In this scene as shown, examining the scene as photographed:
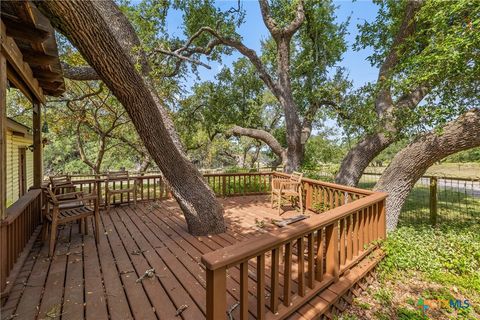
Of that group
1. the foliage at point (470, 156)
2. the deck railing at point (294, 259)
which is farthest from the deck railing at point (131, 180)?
the foliage at point (470, 156)

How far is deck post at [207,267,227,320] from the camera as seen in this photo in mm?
1316

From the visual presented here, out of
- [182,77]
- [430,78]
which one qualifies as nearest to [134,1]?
[182,77]

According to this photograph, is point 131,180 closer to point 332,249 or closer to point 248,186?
point 248,186

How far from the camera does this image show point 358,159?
5.52 m

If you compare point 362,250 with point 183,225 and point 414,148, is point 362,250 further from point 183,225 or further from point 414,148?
point 183,225

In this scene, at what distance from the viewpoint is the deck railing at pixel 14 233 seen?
2182 mm

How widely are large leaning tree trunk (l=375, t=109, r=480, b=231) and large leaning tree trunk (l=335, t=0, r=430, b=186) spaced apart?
88cm

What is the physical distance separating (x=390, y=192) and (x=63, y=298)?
5190mm

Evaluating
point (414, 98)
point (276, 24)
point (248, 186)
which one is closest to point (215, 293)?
point (414, 98)

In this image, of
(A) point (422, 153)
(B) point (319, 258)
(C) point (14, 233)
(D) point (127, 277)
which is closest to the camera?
(B) point (319, 258)

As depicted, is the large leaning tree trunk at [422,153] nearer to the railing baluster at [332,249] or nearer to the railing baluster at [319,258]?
the railing baluster at [332,249]

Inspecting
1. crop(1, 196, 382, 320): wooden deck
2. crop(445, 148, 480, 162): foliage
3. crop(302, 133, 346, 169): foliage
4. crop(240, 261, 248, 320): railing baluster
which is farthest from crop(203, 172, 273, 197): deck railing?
crop(445, 148, 480, 162): foliage

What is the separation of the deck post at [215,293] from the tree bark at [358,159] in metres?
5.06

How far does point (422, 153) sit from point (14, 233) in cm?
617
